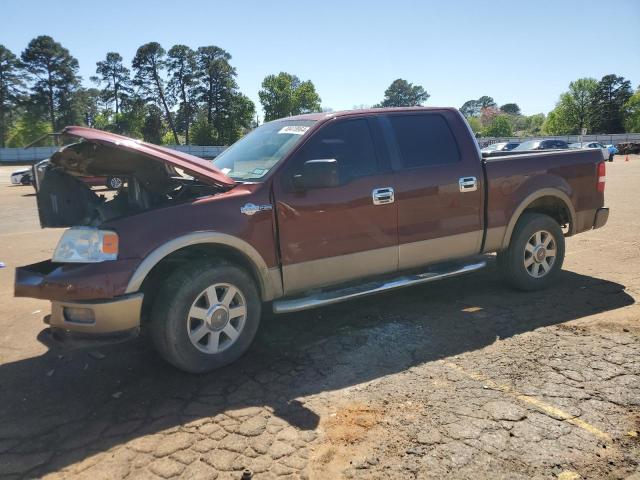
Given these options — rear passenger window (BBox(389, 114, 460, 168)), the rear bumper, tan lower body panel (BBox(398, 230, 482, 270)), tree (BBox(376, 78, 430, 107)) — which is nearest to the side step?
tan lower body panel (BBox(398, 230, 482, 270))

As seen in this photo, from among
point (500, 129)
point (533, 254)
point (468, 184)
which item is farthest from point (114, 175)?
point (500, 129)

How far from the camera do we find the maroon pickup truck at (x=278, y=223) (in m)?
3.48

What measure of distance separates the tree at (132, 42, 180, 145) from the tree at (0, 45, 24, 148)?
16.9 metres

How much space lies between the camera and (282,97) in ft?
267

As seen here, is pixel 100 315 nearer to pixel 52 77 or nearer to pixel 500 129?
pixel 52 77

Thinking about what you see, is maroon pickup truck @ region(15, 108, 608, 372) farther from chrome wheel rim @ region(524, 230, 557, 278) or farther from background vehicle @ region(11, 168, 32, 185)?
background vehicle @ region(11, 168, 32, 185)

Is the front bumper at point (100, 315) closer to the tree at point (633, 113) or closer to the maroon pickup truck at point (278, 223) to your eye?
the maroon pickup truck at point (278, 223)

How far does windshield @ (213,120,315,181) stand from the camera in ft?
13.8

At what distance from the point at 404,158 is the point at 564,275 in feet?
9.57

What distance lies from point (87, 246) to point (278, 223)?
4.61 feet

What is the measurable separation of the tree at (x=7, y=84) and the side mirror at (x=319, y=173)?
85.0 m

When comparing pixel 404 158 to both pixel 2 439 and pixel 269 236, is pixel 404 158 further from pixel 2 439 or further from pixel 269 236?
pixel 2 439

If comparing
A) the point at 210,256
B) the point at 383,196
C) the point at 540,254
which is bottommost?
the point at 540,254

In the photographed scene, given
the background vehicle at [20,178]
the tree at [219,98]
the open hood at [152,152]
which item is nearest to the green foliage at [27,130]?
the tree at [219,98]
